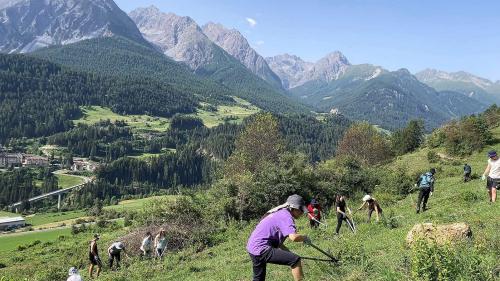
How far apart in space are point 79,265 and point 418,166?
145 feet

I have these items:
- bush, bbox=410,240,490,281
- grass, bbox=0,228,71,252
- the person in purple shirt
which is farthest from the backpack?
grass, bbox=0,228,71,252

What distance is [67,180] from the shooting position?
185m

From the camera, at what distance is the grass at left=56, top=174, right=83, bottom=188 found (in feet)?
591

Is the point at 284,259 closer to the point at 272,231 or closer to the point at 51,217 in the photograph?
the point at 272,231

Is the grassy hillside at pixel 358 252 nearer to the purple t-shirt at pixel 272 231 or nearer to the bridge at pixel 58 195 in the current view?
the purple t-shirt at pixel 272 231

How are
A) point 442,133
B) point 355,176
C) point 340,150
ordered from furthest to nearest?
point 340,150
point 442,133
point 355,176

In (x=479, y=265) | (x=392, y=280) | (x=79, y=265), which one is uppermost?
(x=479, y=265)

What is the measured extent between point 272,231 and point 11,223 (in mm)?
131769

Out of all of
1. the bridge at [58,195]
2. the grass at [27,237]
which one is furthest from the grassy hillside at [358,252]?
the bridge at [58,195]

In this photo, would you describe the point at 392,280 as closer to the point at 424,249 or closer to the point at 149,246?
the point at 424,249

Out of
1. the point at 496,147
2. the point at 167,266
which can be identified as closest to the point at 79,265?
the point at 167,266

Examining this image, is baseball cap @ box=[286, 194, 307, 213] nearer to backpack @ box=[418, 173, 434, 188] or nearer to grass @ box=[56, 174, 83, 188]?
backpack @ box=[418, 173, 434, 188]

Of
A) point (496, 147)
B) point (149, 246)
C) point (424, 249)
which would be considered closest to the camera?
point (424, 249)

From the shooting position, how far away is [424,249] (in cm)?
862
